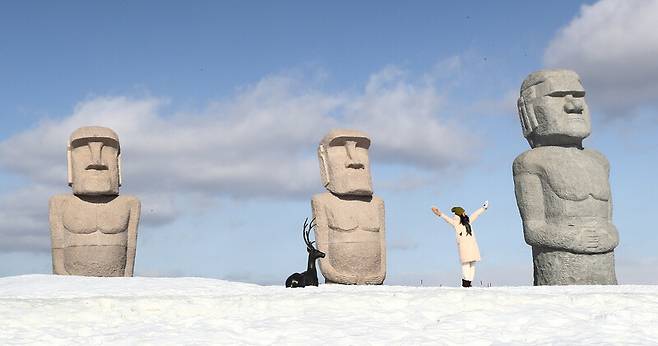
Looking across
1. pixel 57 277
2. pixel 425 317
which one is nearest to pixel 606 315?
pixel 425 317

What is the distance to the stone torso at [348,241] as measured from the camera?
14977 mm

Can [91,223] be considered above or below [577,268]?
above

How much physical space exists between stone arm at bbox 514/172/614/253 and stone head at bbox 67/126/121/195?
24.0 feet

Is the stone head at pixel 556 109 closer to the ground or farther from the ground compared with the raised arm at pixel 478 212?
farther from the ground

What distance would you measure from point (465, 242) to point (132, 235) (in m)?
6.22

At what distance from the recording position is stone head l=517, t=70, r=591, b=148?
1486 cm

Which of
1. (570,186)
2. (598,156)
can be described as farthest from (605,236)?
(598,156)

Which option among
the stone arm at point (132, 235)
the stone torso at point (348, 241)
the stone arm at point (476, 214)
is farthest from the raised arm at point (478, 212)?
the stone arm at point (132, 235)

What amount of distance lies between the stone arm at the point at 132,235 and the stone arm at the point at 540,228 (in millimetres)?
6923

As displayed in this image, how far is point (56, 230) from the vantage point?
51.2 ft

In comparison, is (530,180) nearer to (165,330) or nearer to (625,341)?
(625,341)

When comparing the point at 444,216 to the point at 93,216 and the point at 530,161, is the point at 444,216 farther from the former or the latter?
the point at 93,216

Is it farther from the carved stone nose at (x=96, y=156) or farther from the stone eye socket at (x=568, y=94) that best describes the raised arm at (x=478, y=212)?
the carved stone nose at (x=96, y=156)

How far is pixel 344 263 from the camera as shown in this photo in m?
15.0
